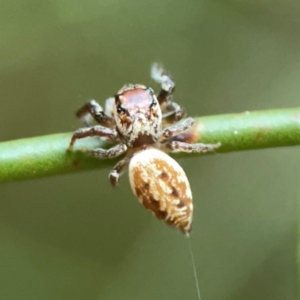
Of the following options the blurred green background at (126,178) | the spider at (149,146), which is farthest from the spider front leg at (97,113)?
the blurred green background at (126,178)

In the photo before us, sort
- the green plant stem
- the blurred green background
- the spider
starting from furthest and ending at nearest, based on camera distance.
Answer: the blurred green background < the spider < the green plant stem

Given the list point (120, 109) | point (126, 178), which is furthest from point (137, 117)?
point (126, 178)

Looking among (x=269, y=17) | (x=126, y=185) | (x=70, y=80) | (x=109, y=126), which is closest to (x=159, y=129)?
(x=109, y=126)

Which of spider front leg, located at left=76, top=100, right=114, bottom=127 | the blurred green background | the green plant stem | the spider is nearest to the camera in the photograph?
the green plant stem

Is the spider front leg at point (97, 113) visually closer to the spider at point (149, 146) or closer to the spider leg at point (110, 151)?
the spider at point (149, 146)

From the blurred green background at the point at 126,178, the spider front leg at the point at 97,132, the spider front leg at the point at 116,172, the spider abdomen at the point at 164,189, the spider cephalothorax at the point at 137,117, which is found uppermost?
the blurred green background at the point at 126,178

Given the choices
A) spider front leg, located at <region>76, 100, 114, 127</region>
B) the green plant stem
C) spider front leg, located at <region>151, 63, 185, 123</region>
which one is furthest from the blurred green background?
the green plant stem

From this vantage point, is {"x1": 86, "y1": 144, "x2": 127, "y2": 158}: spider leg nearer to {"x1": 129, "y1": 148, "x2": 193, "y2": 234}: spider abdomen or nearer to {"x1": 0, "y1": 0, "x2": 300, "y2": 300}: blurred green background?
{"x1": 129, "y1": 148, "x2": 193, "y2": 234}: spider abdomen
